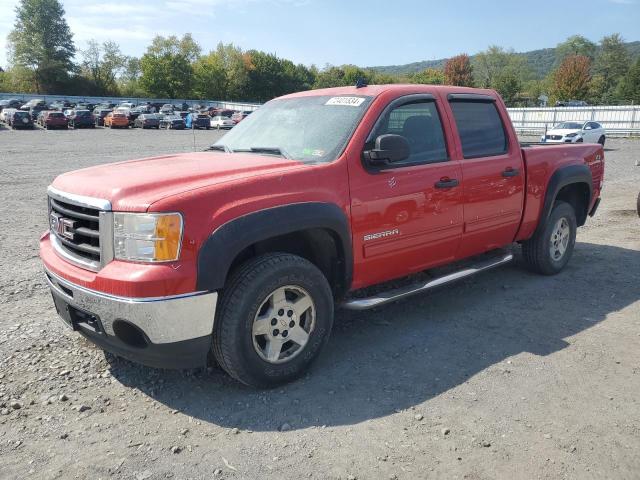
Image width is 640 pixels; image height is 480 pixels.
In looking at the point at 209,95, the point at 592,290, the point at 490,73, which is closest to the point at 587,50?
the point at 490,73

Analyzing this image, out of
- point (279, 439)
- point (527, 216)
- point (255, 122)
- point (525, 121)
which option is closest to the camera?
point (279, 439)

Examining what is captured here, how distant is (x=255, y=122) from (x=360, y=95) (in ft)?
3.39

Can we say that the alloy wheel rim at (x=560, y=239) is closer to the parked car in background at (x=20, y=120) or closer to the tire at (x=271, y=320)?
the tire at (x=271, y=320)

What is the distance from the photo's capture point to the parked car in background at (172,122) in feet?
143

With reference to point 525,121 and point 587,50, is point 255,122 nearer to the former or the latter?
point 525,121

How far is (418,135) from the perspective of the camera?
4.39 metres

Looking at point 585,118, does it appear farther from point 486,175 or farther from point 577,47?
point 577,47

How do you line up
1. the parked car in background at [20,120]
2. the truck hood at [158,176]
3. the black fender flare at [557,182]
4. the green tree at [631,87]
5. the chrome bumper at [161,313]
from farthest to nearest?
the green tree at [631,87], the parked car in background at [20,120], the black fender flare at [557,182], the truck hood at [158,176], the chrome bumper at [161,313]

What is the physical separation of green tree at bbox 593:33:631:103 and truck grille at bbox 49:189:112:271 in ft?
310

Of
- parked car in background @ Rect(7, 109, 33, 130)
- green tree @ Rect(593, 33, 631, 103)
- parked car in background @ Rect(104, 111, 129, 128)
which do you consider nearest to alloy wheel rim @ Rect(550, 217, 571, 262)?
parked car in background @ Rect(7, 109, 33, 130)

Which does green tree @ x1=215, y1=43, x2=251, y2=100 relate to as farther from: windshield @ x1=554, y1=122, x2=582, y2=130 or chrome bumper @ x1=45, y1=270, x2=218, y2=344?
chrome bumper @ x1=45, y1=270, x2=218, y2=344

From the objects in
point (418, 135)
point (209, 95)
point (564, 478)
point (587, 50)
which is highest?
point (587, 50)

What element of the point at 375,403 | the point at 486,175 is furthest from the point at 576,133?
the point at 375,403

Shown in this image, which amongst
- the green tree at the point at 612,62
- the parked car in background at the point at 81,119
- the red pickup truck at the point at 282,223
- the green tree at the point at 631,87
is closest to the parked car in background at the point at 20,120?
the parked car in background at the point at 81,119
